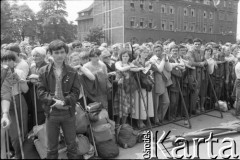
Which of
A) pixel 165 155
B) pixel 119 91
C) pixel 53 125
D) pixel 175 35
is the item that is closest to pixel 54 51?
pixel 53 125

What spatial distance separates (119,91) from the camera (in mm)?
5301

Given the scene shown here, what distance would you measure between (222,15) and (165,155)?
6890cm

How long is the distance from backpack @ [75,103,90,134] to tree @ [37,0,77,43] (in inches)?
1820

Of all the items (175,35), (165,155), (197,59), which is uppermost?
(175,35)

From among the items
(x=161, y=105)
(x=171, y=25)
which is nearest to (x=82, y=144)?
(x=161, y=105)

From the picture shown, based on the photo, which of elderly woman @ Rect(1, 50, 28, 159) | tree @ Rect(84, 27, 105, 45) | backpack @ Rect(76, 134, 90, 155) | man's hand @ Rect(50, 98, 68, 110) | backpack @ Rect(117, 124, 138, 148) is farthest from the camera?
tree @ Rect(84, 27, 105, 45)

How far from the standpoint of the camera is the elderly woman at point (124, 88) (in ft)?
17.0

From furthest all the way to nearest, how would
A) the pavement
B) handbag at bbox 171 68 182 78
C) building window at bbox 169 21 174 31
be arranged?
→ building window at bbox 169 21 174 31, handbag at bbox 171 68 182 78, the pavement

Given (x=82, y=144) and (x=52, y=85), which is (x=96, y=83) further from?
(x=52, y=85)

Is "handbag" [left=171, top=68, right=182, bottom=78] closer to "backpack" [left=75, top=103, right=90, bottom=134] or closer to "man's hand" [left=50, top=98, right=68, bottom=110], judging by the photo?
"backpack" [left=75, top=103, right=90, bottom=134]

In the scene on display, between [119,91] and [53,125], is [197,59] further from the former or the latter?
[53,125]

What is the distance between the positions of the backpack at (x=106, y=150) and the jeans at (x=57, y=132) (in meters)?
0.59

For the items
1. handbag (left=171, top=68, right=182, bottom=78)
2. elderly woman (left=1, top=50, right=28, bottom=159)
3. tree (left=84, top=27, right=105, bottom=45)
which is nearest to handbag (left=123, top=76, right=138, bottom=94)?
handbag (left=171, top=68, right=182, bottom=78)

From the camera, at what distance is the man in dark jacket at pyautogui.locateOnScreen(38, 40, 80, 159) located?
335 centimetres
